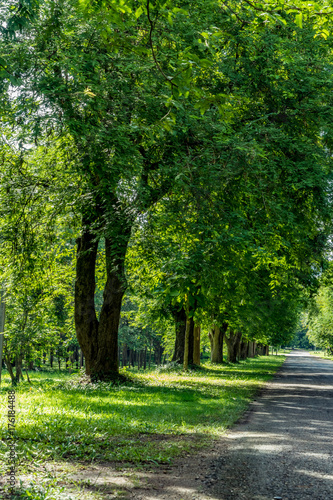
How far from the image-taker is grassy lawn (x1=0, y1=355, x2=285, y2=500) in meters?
5.93

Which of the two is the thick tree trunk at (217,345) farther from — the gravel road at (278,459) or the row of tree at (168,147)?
the gravel road at (278,459)

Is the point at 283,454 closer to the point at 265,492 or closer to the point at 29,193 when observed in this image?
the point at 265,492

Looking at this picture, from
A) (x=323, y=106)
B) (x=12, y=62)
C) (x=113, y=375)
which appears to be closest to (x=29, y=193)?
(x=12, y=62)

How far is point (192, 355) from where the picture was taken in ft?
84.9

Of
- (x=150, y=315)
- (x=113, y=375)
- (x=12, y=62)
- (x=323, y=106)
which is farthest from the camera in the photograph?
(x=150, y=315)

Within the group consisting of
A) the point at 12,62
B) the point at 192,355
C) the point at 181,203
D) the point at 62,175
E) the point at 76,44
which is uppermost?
the point at 76,44

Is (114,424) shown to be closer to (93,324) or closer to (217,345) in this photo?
(93,324)

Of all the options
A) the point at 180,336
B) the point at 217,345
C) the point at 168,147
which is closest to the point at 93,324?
the point at 168,147

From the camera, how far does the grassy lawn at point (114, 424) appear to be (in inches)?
233

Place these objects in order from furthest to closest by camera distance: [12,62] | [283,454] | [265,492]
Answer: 1. [12,62]
2. [283,454]
3. [265,492]

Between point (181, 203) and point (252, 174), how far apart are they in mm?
1653

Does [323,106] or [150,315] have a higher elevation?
[323,106]

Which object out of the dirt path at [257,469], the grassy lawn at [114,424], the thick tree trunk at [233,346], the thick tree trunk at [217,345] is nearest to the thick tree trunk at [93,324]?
the grassy lawn at [114,424]

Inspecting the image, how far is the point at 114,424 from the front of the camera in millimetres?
8031
